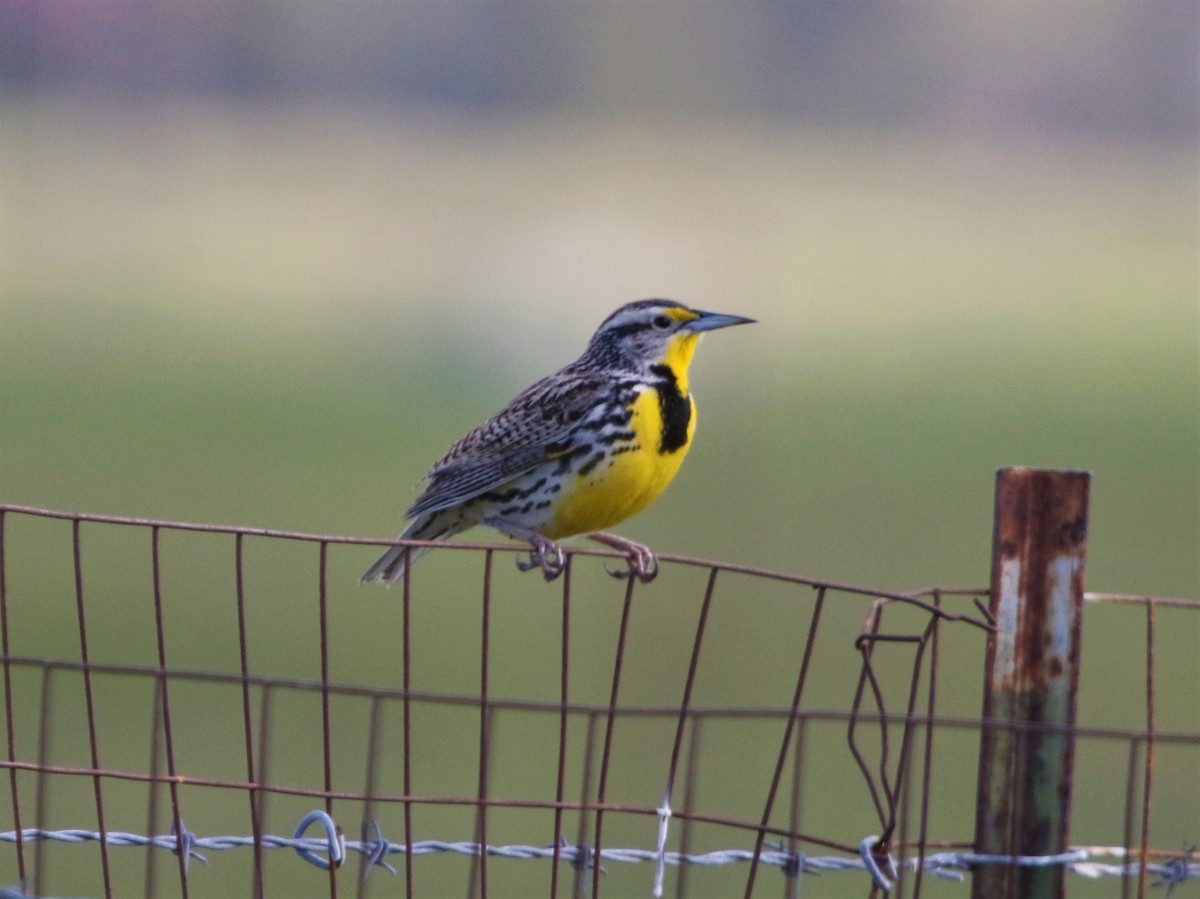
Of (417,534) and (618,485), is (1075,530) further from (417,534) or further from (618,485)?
(417,534)

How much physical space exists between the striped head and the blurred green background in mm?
2660

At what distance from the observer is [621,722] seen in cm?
918

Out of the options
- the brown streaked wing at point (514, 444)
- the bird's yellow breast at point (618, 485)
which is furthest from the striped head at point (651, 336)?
the bird's yellow breast at point (618, 485)

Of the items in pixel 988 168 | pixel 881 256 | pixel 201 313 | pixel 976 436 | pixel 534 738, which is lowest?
pixel 534 738

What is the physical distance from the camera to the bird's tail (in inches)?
151

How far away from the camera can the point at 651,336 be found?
14.7ft

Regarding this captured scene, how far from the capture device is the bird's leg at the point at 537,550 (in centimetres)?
385

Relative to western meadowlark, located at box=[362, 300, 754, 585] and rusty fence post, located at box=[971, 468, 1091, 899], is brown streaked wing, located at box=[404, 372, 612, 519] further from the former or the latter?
rusty fence post, located at box=[971, 468, 1091, 899]

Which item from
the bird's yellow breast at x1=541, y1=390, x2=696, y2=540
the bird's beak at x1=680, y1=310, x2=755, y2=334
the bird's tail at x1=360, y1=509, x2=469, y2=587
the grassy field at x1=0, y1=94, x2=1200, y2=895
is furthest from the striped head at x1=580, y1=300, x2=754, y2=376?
the grassy field at x1=0, y1=94, x2=1200, y2=895

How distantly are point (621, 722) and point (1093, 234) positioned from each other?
33.4 meters

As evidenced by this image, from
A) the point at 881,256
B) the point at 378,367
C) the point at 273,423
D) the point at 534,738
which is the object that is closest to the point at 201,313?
the point at 378,367

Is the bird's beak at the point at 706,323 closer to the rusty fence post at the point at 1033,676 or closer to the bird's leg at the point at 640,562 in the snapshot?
the bird's leg at the point at 640,562

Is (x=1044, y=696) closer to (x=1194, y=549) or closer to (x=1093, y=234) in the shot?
(x=1194, y=549)

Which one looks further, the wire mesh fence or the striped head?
the striped head
